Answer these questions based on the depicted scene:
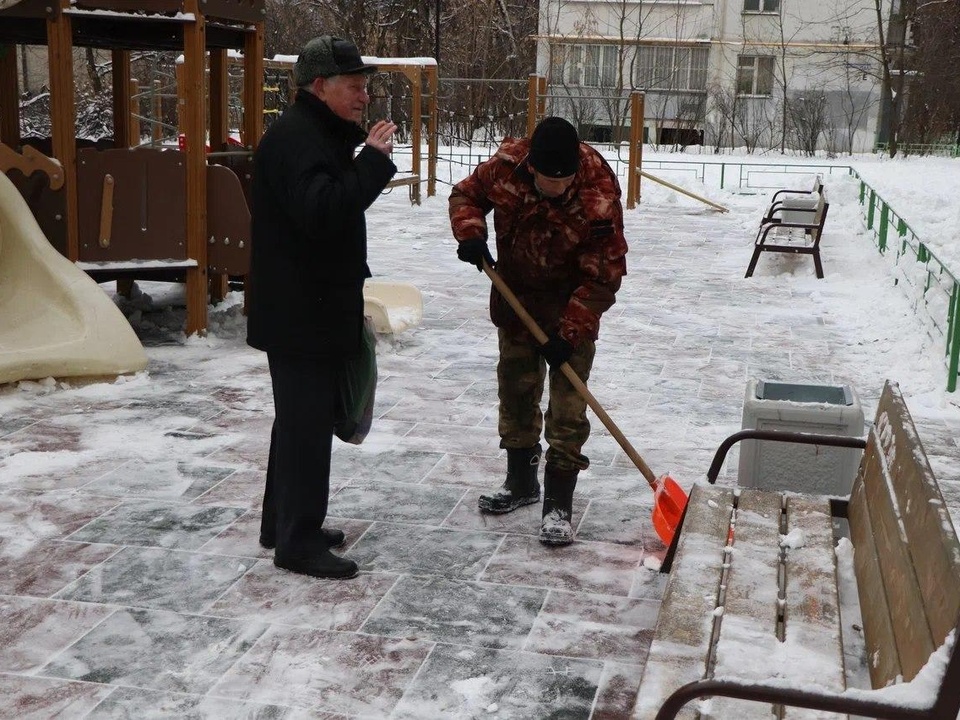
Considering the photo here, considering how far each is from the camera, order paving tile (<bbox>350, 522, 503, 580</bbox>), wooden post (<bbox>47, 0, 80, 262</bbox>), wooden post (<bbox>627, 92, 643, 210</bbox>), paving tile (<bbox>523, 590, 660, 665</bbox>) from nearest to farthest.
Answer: paving tile (<bbox>523, 590, 660, 665</bbox>) → paving tile (<bbox>350, 522, 503, 580</bbox>) → wooden post (<bbox>47, 0, 80, 262</bbox>) → wooden post (<bbox>627, 92, 643, 210</bbox>)

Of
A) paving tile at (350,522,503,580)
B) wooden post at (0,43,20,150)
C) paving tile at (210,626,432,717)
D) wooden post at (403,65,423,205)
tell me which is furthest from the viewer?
wooden post at (403,65,423,205)

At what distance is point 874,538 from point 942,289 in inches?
212

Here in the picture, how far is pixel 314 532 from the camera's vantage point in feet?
14.1

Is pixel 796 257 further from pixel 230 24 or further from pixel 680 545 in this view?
pixel 680 545

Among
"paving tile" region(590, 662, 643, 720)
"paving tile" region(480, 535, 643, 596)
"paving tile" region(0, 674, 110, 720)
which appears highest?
"paving tile" region(480, 535, 643, 596)

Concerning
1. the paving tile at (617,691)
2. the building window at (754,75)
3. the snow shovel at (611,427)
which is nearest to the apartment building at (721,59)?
the building window at (754,75)

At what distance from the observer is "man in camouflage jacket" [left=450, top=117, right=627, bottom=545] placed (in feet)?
14.5

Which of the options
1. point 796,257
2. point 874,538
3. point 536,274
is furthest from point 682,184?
point 874,538

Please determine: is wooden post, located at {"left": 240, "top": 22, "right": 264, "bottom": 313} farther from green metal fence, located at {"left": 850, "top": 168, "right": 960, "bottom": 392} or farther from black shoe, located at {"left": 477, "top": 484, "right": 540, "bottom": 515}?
green metal fence, located at {"left": 850, "top": 168, "right": 960, "bottom": 392}

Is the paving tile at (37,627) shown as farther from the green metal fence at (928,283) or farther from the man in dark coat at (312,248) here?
the green metal fence at (928,283)

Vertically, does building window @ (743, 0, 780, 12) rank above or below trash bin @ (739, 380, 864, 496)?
above

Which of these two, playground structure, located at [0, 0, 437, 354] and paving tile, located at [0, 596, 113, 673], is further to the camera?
playground structure, located at [0, 0, 437, 354]

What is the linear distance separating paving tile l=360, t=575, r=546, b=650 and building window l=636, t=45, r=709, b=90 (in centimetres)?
3746

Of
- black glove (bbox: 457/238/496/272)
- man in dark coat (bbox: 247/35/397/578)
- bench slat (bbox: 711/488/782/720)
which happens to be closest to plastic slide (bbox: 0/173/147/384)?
man in dark coat (bbox: 247/35/397/578)
